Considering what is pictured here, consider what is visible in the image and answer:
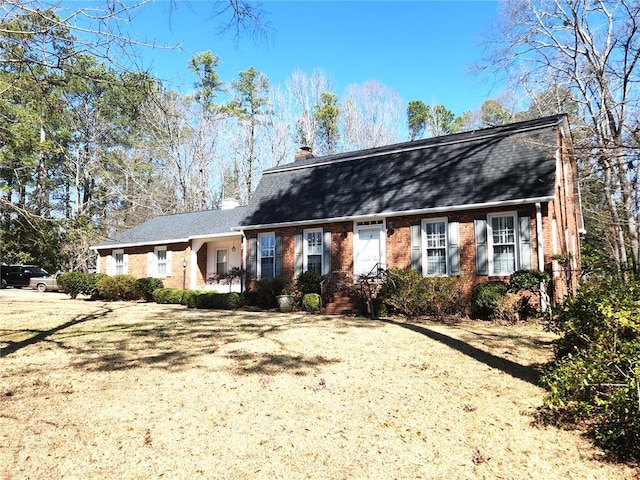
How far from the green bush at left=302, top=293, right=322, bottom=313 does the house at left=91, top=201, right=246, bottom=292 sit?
6.11 meters

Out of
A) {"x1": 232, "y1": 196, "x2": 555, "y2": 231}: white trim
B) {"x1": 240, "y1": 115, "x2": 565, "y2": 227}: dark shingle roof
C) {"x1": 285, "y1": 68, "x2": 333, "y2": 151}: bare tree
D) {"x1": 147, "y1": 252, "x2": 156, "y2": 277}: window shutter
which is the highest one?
{"x1": 285, "y1": 68, "x2": 333, "y2": 151}: bare tree

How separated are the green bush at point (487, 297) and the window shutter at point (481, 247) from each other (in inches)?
21.7

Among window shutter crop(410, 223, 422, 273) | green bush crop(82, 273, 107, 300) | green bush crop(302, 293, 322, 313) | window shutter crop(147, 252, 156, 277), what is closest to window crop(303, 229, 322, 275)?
green bush crop(302, 293, 322, 313)

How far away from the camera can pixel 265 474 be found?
12.3 feet

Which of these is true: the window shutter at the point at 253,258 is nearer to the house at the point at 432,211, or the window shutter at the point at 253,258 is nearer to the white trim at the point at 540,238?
the house at the point at 432,211

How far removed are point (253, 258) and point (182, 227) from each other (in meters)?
7.05

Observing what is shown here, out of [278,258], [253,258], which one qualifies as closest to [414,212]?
[278,258]

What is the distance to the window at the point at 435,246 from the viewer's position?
1393cm

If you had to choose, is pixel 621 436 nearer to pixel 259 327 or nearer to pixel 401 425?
pixel 401 425

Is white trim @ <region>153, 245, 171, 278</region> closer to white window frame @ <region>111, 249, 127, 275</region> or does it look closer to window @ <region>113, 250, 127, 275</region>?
white window frame @ <region>111, 249, 127, 275</region>

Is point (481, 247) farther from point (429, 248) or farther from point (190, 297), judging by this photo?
point (190, 297)

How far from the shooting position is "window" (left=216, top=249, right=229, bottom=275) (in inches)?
858

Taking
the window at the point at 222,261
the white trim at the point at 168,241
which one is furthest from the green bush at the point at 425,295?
the window at the point at 222,261

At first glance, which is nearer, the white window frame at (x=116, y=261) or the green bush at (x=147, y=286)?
the green bush at (x=147, y=286)
